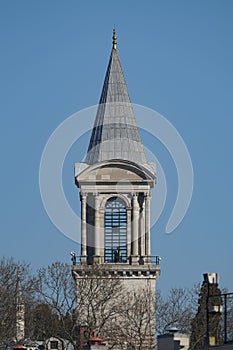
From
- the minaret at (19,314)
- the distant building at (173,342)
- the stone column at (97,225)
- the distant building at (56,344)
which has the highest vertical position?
the stone column at (97,225)

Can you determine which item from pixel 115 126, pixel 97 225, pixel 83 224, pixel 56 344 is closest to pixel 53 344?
pixel 56 344

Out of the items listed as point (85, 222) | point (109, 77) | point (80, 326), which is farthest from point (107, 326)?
point (109, 77)

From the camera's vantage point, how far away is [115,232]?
481ft

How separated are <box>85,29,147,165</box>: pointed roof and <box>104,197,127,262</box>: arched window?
13.5 ft

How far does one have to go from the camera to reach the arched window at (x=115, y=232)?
478ft

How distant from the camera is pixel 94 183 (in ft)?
477

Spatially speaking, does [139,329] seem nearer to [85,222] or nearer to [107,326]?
[107,326]

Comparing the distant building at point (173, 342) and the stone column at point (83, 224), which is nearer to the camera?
the distant building at point (173, 342)

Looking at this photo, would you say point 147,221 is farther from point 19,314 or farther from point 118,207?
point 19,314

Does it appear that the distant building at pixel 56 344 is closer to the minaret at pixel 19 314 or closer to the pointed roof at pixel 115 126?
the minaret at pixel 19 314

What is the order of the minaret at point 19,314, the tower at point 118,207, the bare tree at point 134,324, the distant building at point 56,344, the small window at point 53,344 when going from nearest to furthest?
the minaret at point 19,314 < the bare tree at point 134,324 < the distant building at point 56,344 < the small window at point 53,344 < the tower at point 118,207

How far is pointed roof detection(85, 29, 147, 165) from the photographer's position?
14650 centimetres

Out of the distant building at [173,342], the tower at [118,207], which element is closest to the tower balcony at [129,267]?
the tower at [118,207]

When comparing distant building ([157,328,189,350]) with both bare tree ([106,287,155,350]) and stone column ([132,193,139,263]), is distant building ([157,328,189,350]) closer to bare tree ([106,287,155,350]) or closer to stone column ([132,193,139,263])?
bare tree ([106,287,155,350])
